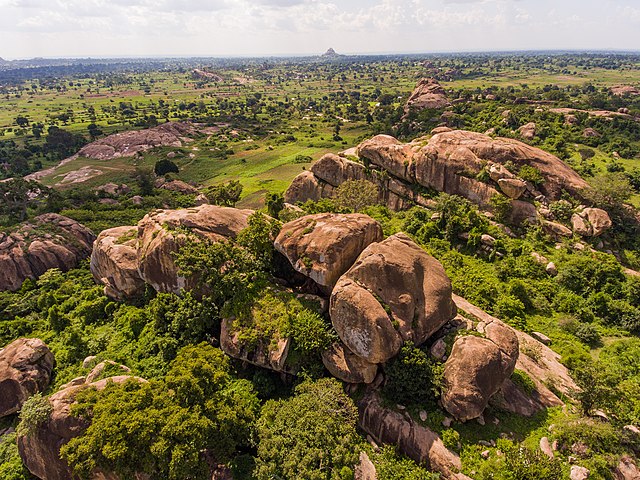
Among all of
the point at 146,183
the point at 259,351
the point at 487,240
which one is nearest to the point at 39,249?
the point at 259,351

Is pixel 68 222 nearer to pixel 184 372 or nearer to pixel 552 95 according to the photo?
pixel 184 372

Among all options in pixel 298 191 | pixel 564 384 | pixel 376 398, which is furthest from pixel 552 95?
pixel 376 398

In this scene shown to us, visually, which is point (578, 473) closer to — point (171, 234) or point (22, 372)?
point (171, 234)

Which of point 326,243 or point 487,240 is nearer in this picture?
point 326,243

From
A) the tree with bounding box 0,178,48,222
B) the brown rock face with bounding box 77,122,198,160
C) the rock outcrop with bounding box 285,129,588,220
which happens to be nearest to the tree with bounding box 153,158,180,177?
the brown rock face with bounding box 77,122,198,160

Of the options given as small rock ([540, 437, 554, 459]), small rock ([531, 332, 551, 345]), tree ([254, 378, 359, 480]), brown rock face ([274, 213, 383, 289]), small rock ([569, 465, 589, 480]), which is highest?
brown rock face ([274, 213, 383, 289])

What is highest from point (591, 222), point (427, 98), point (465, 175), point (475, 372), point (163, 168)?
point (427, 98)

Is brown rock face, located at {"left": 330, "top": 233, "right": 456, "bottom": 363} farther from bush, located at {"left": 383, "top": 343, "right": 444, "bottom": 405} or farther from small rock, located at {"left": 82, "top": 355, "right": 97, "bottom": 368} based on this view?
small rock, located at {"left": 82, "top": 355, "right": 97, "bottom": 368}
